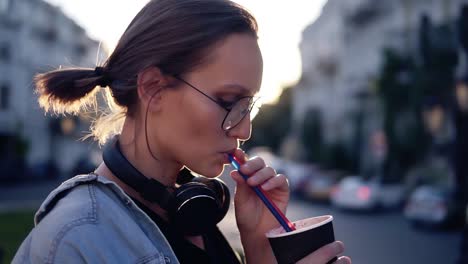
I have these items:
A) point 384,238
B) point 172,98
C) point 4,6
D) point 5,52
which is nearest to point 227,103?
point 172,98

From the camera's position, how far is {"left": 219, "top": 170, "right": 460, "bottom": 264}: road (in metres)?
11.0

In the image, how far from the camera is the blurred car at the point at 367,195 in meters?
19.4

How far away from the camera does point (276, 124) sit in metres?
64.6

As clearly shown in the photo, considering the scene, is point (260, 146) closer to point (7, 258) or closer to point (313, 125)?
point (313, 125)

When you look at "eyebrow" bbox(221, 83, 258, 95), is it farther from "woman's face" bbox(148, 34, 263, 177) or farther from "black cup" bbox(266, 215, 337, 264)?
"black cup" bbox(266, 215, 337, 264)

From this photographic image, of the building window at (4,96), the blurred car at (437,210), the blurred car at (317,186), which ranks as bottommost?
the blurred car at (317,186)

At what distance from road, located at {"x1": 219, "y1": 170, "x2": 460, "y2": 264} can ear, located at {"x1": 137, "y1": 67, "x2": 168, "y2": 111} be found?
6.88 m

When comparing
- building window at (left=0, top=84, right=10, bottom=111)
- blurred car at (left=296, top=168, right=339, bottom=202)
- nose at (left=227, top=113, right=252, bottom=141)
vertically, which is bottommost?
blurred car at (left=296, top=168, right=339, bottom=202)

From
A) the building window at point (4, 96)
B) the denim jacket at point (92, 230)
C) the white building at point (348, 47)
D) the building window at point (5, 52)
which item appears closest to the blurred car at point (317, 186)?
the white building at point (348, 47)

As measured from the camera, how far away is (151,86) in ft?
5.38

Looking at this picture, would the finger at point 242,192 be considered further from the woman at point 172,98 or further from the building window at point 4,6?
the building window at point 4,6

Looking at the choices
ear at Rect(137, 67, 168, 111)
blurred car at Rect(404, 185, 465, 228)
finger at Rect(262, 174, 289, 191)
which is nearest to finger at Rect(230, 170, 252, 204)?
finger at Rect(262, 174, 289, 191)

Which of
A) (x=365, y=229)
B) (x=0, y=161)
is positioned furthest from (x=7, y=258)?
(x=0, y=161)

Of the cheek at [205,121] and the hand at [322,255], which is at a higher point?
the cheek at [205,121]
